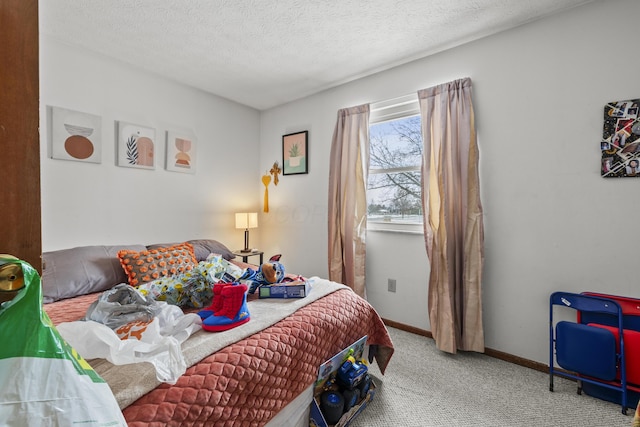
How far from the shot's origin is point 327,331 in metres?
1.52

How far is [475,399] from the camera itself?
1.76 meters

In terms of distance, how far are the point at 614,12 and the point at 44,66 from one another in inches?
156

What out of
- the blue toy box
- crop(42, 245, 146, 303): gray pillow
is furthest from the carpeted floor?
crop(42, 245, 146, 303): gray pillow

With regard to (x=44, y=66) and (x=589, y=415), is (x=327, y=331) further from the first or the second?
(x=44, y=66)

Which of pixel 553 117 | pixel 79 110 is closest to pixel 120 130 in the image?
pixel 79 110

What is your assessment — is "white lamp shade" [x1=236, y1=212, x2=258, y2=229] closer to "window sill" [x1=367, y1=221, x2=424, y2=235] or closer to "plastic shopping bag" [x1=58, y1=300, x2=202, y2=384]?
"window sill" [x1=367, y1=221, x2=424, y2=235]

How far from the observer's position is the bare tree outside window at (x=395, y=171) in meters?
2.72

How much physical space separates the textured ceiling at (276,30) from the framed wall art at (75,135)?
22.9 inches

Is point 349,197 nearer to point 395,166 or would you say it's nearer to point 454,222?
point 395,166

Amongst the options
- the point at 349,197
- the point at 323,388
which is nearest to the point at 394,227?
the point at 349,197

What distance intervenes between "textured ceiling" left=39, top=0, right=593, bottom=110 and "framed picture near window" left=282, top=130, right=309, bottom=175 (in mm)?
746

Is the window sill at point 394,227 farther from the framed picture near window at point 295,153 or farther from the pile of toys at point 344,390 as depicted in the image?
the pile of toys at point 344,390

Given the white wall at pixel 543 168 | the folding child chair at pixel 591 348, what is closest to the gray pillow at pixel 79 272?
the white wall at pixel 543 168

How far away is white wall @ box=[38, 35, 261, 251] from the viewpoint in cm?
227
